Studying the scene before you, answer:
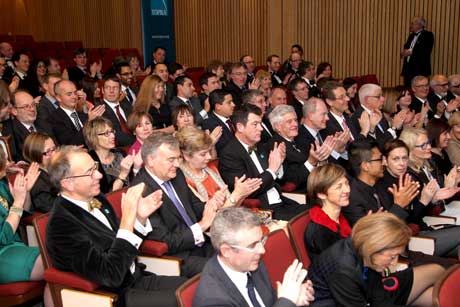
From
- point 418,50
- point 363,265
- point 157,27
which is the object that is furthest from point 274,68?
point 363,265

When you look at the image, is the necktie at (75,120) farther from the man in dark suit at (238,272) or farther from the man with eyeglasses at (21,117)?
the man in dark suit at (238,272)

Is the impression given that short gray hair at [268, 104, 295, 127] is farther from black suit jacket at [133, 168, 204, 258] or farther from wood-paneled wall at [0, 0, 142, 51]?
wood-paneled wall at [0, 0, 142, 51]

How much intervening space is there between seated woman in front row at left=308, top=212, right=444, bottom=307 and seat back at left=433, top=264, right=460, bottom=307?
0.81ft

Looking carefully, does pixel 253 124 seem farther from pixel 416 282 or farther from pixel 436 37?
pixel 436 37

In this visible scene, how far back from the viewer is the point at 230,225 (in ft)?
7.84

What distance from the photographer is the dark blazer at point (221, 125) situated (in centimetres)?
580

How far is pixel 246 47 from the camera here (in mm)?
12562

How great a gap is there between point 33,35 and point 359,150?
46.3 ft

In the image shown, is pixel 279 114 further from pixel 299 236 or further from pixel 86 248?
pixel 86 248

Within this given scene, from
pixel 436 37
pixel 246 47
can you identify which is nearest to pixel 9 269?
pixel 436 37

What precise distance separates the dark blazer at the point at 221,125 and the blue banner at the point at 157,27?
21.8 ft

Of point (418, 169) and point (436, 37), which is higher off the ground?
point (436, 37)

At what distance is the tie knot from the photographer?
305 centimetres

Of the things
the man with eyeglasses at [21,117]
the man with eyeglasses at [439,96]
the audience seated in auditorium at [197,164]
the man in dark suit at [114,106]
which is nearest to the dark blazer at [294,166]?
the audience seated in auditorium at [197,164]
